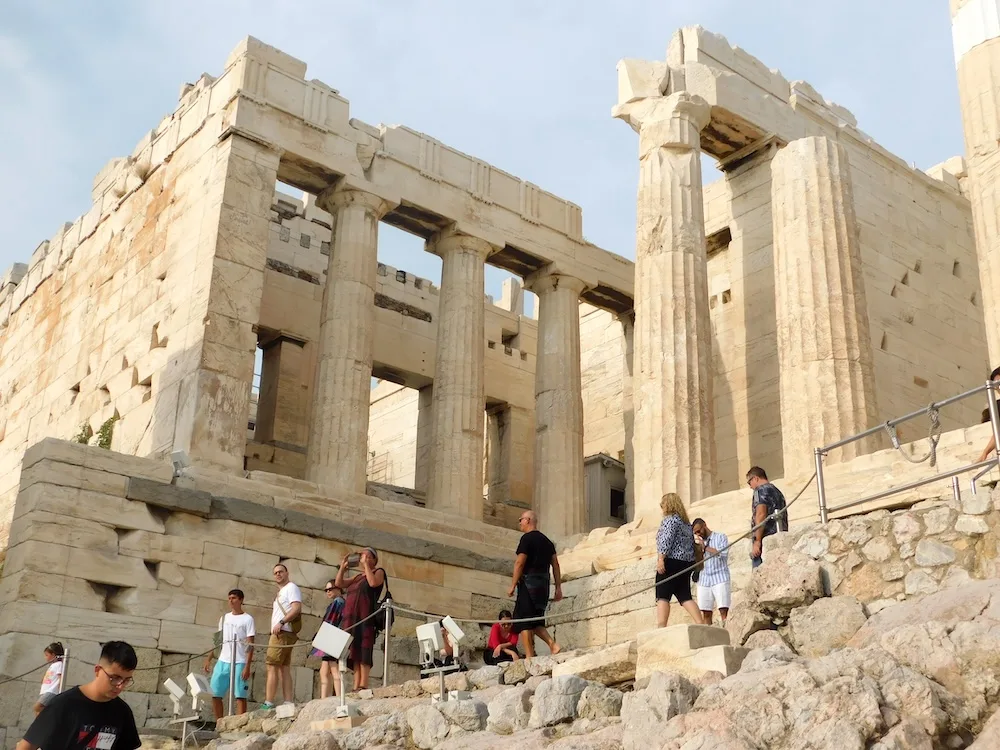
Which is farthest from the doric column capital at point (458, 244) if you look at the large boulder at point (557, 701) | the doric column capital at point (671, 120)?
the large boulder at point (557, 701)

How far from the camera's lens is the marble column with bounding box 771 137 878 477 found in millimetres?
17734

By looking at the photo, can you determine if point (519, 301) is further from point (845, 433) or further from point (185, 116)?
point (845, 433)

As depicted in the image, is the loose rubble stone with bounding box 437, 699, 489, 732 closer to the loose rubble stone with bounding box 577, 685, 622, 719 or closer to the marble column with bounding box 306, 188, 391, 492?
the loose rubble stone with bounding box 577, 685, 622, 719

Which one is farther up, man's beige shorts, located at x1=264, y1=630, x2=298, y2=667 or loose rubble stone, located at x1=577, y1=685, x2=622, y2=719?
man's beige shorts, located at x1=264, y1=630, x2=298, y2=667

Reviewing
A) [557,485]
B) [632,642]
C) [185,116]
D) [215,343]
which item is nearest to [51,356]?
[185,116]

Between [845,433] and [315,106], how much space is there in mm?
10973

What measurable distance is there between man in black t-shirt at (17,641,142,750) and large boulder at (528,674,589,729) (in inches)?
114

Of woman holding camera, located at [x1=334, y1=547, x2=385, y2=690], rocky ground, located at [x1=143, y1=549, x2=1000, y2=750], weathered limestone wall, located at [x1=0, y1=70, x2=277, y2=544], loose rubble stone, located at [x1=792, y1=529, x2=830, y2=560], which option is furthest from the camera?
weathered limestone wall, located at [x1=0, y1=70, x2=277, y2=544]

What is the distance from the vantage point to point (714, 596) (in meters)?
11.2

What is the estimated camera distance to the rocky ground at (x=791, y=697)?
636 cm

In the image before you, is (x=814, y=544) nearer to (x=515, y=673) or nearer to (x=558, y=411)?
(x=515, y=673)

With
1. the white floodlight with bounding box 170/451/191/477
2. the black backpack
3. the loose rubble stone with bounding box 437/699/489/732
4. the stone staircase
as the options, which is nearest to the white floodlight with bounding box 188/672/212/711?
the black backpack

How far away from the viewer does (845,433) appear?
57.5 ft

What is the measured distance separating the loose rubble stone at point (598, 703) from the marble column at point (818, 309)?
9532 millimetres
